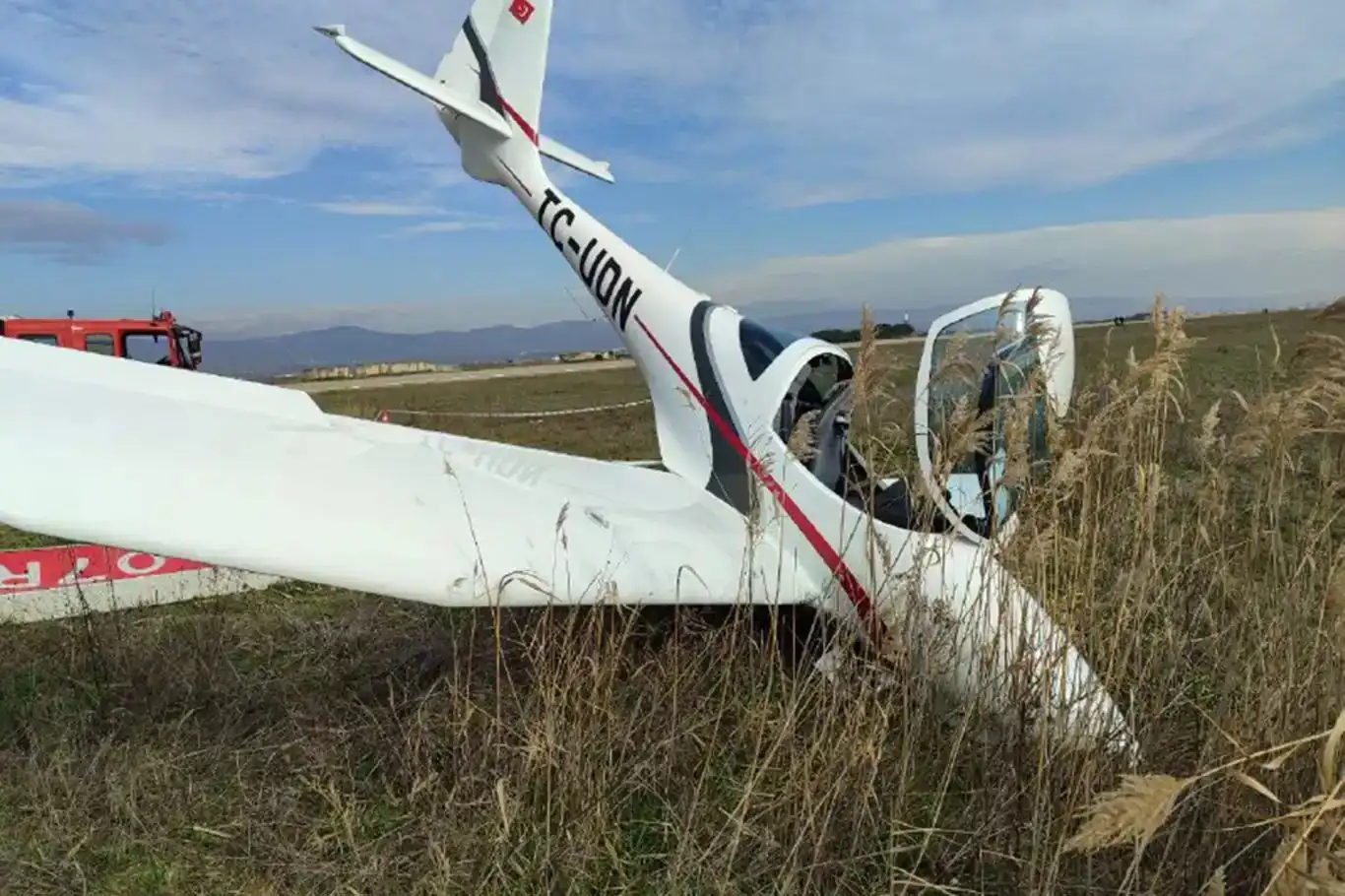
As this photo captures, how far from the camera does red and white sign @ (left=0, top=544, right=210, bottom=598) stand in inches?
224

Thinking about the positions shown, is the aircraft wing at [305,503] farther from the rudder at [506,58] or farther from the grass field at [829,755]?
the rudder at [506,58]

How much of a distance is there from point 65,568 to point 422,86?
16.4ft

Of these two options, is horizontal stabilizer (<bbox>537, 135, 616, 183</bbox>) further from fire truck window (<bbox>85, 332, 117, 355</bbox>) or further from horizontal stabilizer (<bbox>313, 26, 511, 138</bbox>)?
fire truck window (<bbox>85, 332, 117, 355</bbox>)

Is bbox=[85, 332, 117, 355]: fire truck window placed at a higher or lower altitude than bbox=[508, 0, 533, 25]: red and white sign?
lower

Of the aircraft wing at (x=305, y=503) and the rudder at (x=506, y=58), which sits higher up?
the rudder at (x=506, y=58)

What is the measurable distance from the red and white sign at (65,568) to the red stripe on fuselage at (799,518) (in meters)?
3.21

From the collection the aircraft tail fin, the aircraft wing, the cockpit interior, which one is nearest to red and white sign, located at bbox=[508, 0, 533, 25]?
the aircraft tail fin

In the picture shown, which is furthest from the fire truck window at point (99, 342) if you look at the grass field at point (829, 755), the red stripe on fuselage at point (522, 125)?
the grass field at point (829, 755)

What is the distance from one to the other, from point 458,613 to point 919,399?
3.07 meters

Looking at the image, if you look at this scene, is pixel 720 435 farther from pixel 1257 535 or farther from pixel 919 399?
pixel 1257 535

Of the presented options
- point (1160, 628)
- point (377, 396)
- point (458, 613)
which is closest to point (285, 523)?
point (458, 613)

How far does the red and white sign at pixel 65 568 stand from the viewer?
224 inches

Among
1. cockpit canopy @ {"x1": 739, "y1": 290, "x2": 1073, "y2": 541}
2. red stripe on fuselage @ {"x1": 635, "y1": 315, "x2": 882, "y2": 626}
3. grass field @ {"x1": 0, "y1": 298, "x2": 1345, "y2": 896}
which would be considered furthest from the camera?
red stripe on fuselage @ {"x1": 635, "y1": 315, "x2": 882, "y2": 626}

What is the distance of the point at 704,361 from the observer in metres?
5.37
